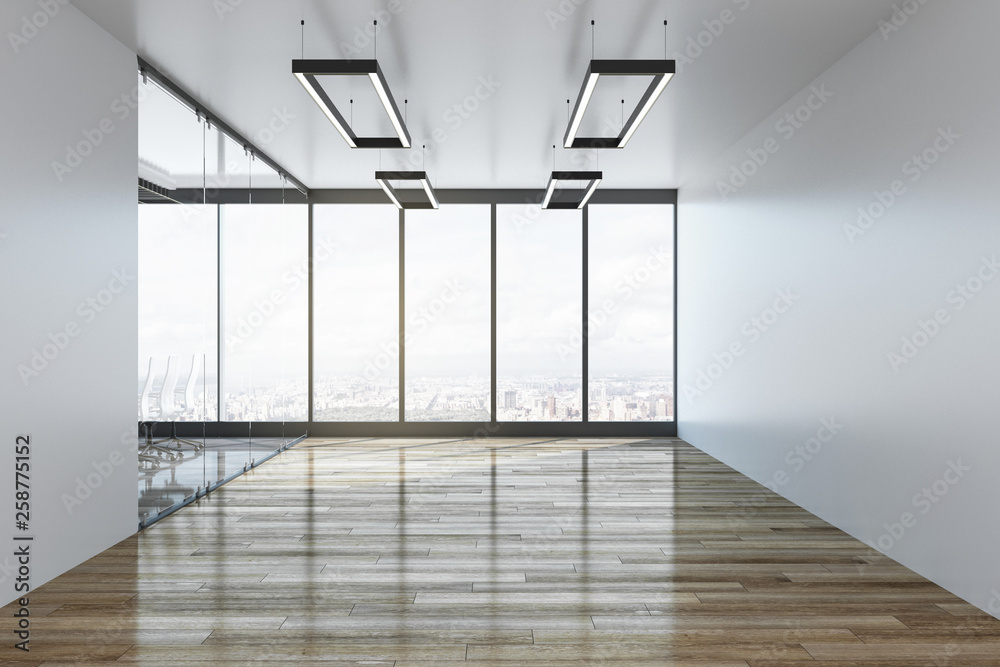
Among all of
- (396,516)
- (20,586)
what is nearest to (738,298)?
(396,516)

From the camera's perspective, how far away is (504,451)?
7.75 metres

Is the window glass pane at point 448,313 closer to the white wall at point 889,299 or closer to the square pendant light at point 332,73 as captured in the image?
the white wall at point 889,299

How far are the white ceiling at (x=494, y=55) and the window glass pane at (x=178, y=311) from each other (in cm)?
57

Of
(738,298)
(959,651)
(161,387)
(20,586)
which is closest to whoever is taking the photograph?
(959,651)

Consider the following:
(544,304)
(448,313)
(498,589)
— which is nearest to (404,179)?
(448,313)

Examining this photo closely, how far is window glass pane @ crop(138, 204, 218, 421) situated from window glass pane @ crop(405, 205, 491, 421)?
10.8 feet

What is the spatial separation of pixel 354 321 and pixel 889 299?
20.7 ft

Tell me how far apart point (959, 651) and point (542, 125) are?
4.77m

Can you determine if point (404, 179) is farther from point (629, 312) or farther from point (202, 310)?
point (629, 312)

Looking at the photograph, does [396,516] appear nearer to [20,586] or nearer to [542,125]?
[20,586]

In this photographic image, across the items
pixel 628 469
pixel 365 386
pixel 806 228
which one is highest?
pixel 806 228

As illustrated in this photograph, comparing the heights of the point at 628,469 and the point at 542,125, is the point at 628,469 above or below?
below

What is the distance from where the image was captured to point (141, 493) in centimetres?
462

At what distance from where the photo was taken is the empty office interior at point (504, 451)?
3223 mm
